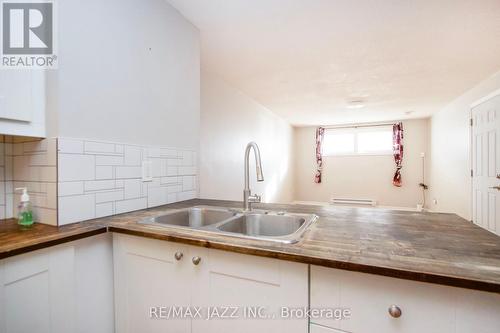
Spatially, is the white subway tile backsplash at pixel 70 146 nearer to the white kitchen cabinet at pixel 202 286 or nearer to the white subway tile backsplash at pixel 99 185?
the white subway tile backsplash at pixel 99 185

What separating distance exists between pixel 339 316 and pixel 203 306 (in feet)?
1.66

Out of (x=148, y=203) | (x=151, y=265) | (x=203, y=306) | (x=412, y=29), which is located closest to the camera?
(x=203, y=306)

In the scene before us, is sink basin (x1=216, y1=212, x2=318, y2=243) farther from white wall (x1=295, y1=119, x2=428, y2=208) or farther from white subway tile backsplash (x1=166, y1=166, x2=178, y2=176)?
white wall (x1=295, y1=119, x2=428, y2=208)

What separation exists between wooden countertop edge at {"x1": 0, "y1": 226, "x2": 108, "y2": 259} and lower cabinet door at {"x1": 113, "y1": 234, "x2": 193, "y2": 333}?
118mm

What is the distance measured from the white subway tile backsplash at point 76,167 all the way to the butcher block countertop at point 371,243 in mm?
223

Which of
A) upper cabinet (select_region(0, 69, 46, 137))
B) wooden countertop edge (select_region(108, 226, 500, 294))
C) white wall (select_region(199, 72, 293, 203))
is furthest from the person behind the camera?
white wall (select_region(199, 72, 293, 203))

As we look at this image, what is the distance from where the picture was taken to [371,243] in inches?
32.1

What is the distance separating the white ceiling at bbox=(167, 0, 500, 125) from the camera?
175cm

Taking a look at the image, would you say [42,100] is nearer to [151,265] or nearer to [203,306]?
[151,265]

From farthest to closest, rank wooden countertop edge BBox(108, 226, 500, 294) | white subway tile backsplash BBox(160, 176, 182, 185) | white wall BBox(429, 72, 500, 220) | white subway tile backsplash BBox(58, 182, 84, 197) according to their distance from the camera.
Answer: white wall BBox(429, 72, 500, 220)
white subway tile backsplash BBox(160, 176, 182, 185)
white subway tile backsplash BBox(58, 182, 84, 197)
wooden countertop edge BBox(108, 226, 500, 294)

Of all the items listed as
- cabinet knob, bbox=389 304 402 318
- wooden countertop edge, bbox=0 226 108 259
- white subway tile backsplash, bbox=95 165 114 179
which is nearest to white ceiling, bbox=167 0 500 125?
white subway tile backsplash, bbox=95 165 114 179

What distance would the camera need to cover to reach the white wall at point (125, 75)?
110 cm

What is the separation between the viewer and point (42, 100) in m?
1.08

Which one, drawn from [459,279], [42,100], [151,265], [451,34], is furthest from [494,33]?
[42,100]
